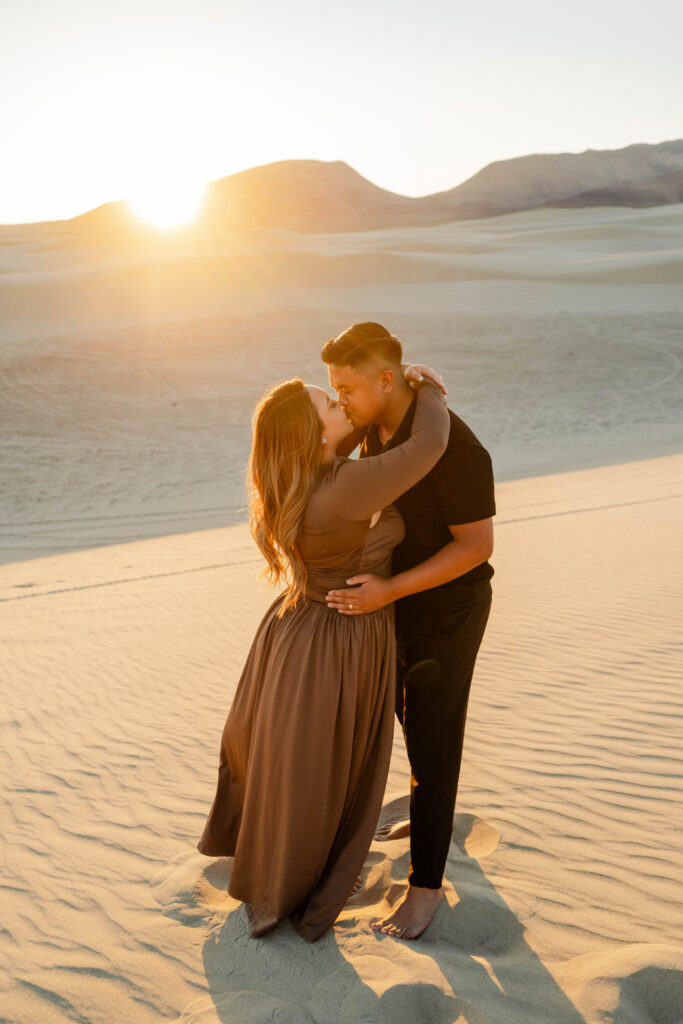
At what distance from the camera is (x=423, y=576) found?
3.01 metres

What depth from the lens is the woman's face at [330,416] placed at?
2859 mm

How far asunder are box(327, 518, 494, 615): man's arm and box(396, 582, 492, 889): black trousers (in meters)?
0.17

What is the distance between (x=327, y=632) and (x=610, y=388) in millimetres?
19939

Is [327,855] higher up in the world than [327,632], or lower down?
lower down

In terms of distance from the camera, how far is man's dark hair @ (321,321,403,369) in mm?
3029

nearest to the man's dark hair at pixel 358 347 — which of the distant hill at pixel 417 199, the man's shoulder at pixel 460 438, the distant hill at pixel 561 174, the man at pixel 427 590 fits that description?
the man at pixel 427 590

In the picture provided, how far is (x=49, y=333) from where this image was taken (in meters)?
23.5

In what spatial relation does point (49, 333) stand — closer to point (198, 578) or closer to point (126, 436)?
point (126, 436)

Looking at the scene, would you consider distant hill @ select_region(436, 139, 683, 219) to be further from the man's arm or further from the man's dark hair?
the man's arm

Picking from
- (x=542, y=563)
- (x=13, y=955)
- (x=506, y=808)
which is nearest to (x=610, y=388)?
(x=542, y=563)

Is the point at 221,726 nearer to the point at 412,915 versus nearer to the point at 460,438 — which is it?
the point at 412,915

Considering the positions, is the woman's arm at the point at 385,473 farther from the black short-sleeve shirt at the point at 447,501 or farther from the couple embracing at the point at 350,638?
the black short-sleeve shirt at the point at 447,501

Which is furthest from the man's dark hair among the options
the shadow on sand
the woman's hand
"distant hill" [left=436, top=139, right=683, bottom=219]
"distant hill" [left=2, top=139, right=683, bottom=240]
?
"distant hill" [left=436, top=139, right=683, bottom=219]

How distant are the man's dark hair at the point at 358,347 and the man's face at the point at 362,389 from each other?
0.08ft
